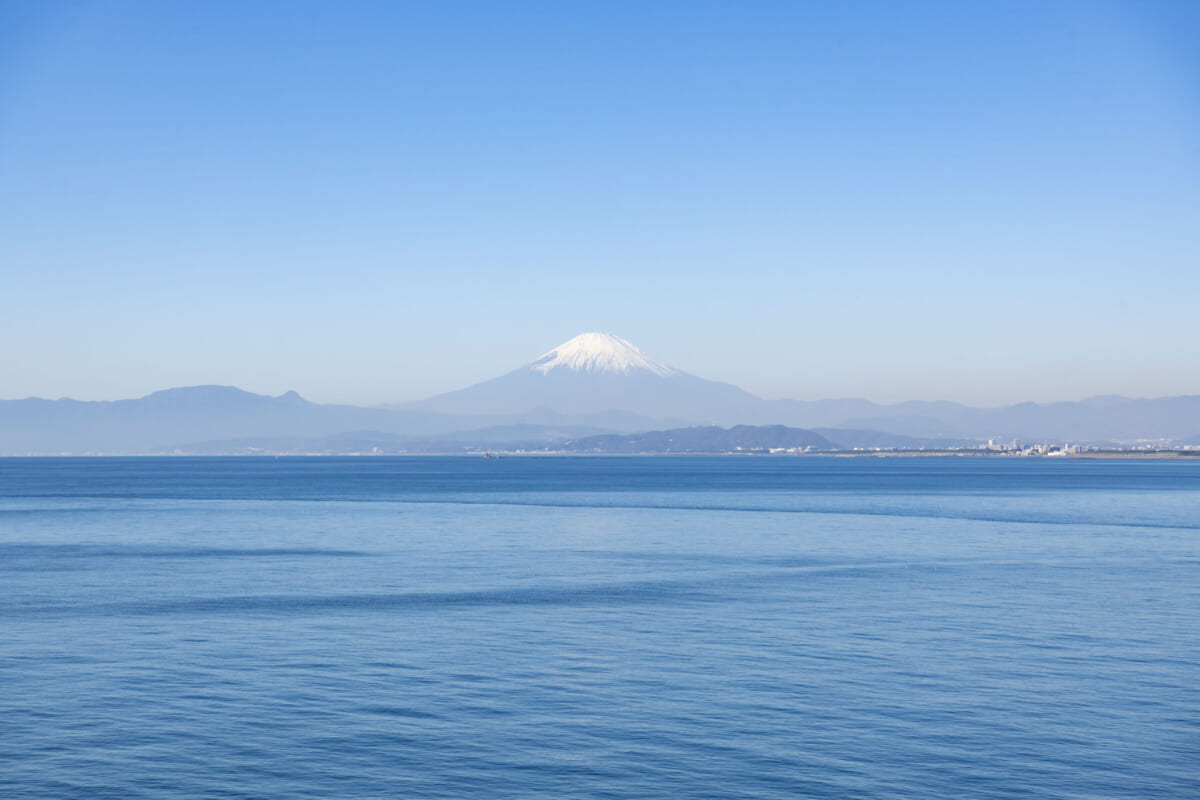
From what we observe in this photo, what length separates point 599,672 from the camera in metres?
29.3

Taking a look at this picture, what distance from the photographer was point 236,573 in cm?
5119

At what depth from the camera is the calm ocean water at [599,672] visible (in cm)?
2116

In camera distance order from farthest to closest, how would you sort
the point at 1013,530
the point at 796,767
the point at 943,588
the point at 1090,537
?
the point at 1013,530, the point at 1090,537, the point at 943,588, the point at 796,767

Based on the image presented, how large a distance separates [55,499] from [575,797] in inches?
4785

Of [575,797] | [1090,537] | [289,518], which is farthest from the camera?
[289,518]

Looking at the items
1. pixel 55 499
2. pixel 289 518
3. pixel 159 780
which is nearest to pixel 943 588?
pixel 159 780

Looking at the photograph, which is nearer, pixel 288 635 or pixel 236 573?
pixel 288 635

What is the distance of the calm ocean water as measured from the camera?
2116 centimetres

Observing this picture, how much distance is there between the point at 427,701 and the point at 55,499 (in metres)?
114

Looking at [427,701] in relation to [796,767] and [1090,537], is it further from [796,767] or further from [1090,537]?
[1090,537]

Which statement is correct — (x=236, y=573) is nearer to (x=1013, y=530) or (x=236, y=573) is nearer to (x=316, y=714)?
(x=316, y=714)

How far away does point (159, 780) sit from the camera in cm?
2075

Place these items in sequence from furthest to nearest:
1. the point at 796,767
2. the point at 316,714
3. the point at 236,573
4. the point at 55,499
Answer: the point at 55,499 → the point at 236,573 → the point at 316,714 → the point at 796,767

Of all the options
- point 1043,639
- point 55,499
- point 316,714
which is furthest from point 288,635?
point 55,499
